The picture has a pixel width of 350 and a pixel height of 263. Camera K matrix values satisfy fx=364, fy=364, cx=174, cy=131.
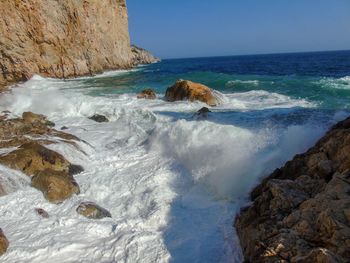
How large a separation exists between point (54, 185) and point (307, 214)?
16.5 feet

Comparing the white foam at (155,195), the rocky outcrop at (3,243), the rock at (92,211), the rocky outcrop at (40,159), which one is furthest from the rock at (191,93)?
the rocky outcrop at (3,243)

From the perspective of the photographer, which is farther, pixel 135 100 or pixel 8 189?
pixel 135 100

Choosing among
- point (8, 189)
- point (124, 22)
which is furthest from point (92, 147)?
point (124, 22)

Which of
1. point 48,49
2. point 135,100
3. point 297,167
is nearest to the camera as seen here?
point 297,167

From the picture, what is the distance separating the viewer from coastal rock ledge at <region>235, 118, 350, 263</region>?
4012 mm

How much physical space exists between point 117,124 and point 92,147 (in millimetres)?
2955

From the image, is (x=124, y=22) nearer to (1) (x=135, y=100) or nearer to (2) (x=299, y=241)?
(1) (x=135, y=100)

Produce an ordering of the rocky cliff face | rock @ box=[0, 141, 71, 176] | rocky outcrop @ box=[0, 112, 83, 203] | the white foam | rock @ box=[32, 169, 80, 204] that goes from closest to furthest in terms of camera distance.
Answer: the white foam, rock @ box=[32, 169, 80, 204], rocky outcrop @ box=[0, 112, 83, 203], rock @ box=[0, 141, 71, 176], the rocky cliff face

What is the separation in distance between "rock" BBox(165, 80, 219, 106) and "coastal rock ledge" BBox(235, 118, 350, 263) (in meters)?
9.39

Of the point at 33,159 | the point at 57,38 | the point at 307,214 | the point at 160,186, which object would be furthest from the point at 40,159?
the point at 57,38

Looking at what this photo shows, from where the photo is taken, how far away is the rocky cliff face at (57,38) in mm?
26047

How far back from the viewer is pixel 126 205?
7207 mm

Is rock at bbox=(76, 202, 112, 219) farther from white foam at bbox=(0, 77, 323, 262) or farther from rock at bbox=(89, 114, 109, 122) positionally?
rock at bbox=(89, 114, 109, 122)

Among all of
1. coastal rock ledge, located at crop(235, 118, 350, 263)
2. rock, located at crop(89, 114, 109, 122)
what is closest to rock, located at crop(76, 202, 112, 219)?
coastal rock ledge, located at crop(235, 118, 350, 263)
